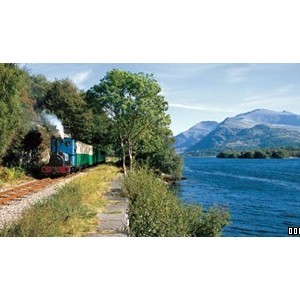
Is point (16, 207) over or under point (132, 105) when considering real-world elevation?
under

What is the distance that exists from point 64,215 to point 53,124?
16649 mm

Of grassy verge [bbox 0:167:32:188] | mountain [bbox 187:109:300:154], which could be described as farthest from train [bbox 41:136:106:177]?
mountain [bbox 187:109:300:154]

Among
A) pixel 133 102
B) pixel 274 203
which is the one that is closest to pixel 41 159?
pixel 133 102

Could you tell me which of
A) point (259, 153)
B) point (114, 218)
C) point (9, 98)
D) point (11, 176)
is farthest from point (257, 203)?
point (259, 153)

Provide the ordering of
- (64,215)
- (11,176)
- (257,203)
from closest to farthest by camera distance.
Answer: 1. (64,215)
2. (11,176)
3. (257,203)

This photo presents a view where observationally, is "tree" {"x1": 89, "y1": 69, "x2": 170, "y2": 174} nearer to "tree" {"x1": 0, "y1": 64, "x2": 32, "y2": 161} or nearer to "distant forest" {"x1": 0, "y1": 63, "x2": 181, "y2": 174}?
"distant forest" {"x1": 0, "y1": 63, "x2": 181, "y2": 174}

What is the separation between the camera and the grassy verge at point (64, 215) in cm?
777

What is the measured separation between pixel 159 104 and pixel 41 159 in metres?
7.25

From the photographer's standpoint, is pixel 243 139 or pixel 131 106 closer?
pixel 131 106

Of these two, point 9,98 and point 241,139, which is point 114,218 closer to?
point 9,98

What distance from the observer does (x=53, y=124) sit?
2523 cm

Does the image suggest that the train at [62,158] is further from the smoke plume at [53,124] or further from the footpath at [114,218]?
the footpath at [114,218]
